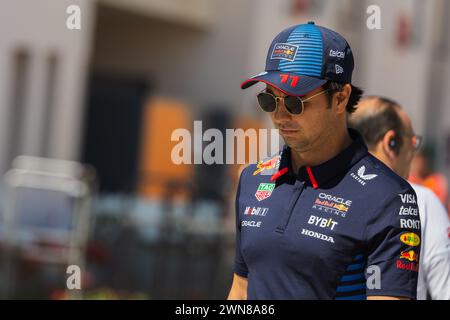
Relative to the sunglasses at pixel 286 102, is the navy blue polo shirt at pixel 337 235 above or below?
below

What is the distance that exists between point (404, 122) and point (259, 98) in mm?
1202

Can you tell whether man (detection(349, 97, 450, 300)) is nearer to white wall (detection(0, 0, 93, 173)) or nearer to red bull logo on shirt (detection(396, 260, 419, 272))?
red bull logo on shirt (detection(396, 260, 419, 272))

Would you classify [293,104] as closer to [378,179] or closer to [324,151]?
[324,151]

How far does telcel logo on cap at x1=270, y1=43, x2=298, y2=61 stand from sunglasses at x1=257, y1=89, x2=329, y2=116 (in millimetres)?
112

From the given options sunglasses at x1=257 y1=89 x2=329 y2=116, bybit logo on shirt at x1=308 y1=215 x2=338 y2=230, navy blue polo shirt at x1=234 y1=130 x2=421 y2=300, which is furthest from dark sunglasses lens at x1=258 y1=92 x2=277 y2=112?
bybit logo on shirt at x1=308 y1=215 x2=338 y2=230

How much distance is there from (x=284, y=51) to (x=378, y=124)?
1.12 m

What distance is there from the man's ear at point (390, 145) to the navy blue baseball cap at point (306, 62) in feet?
3.34

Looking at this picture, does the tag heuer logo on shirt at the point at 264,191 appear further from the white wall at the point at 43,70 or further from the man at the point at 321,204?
the white wall at the point at 43,70

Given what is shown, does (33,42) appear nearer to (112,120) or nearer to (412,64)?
(112,120)

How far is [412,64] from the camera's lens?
2034 centimetres

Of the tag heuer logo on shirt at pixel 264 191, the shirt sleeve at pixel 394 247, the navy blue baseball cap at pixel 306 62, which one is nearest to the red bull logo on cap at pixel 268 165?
the tag heuer logo on shirt at pixel 264 191

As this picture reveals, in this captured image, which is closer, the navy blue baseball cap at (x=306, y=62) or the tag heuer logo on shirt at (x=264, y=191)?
the navy blue baseball cap at (x=306, y=62)

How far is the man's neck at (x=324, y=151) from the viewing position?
9.21 ft
